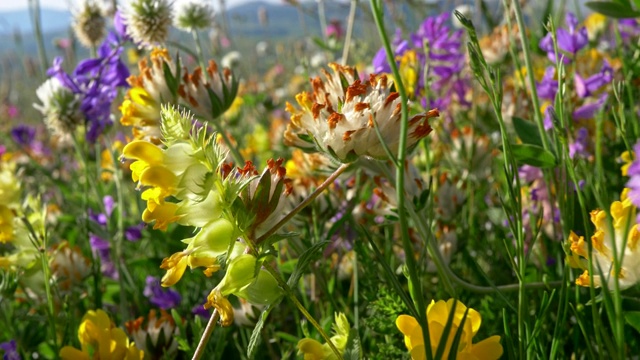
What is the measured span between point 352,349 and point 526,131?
0.52 metres

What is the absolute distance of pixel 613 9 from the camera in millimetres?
789

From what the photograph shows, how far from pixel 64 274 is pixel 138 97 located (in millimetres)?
501

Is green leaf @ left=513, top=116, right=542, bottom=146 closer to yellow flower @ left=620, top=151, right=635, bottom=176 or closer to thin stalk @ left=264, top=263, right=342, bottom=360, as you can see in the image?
yellow flower @ left=620, top=151, right=635, bottom=176

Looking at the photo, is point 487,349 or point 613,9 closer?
point 487,349

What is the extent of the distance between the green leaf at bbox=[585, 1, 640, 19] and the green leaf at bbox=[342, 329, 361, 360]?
0.49 m

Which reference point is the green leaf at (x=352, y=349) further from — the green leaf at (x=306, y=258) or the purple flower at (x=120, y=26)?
the purple flower at (x=120, y=26)

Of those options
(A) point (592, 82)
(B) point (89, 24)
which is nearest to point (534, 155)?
(A) point (592, 82)

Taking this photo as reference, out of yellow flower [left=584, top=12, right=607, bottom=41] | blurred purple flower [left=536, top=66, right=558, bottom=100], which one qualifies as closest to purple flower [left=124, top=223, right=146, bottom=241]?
blurred purple flower [left=536, top=66, right=558, bottom=100]

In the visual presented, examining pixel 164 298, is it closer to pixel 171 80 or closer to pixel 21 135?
pixel 171 80

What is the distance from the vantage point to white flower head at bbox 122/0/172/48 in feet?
4.05

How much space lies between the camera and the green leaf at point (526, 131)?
94 centimetres

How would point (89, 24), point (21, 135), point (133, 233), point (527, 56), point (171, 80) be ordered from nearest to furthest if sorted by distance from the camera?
1. point (527, 56)
2. point (171, 80)
3. point (133, 233)
4. point (89, 24)
5. point (21, 135)

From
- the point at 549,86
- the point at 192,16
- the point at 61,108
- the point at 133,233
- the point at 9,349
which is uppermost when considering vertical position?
the point at 192,16

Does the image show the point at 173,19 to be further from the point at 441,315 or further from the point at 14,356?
the point at 441,315
